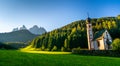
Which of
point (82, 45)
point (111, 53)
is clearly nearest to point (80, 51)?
point (111, 53)

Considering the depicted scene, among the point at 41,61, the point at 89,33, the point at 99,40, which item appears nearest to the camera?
the point at 41,61

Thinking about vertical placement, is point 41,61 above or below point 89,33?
below

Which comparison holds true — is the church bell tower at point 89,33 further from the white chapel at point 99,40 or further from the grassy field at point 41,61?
the grassy field at point 41,61

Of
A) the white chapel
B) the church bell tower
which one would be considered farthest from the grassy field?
the church bell tower

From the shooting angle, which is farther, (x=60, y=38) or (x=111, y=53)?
(x=60, y=38)

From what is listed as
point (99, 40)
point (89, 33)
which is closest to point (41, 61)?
point (99, 40)

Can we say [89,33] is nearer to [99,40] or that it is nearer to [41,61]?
[99,40]

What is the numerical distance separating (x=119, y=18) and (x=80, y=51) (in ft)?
341

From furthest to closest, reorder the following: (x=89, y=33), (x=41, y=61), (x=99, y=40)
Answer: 1. (x=89, y=33)
2. (x=99, y=40)
3. (x=41, y=61)

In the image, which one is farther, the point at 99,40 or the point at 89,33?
the point at 89,33

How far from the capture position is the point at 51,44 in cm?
14612

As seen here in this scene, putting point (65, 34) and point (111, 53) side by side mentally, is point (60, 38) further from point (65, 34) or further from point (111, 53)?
point (111, 53)

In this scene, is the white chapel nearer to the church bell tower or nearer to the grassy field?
the church bell tower

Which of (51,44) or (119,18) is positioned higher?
(119,18)
